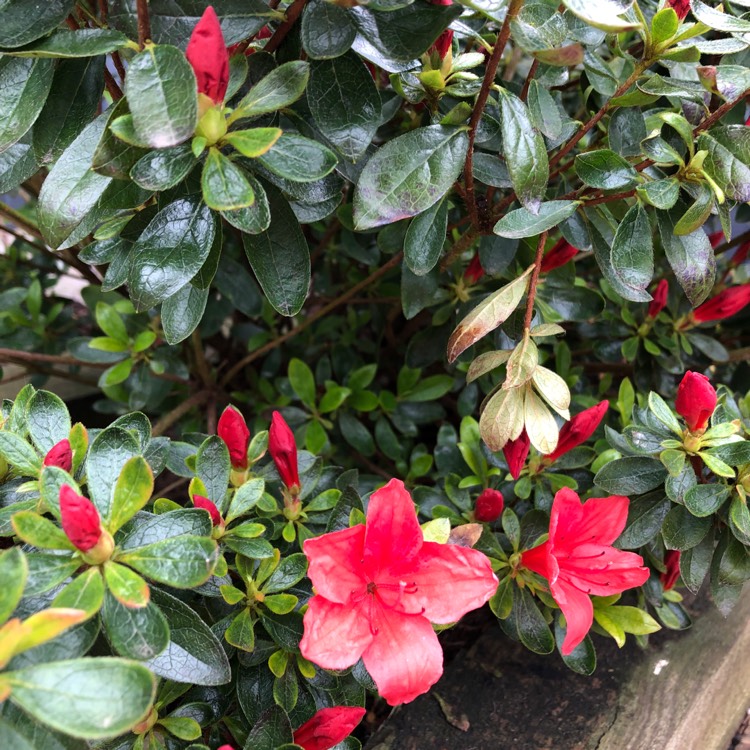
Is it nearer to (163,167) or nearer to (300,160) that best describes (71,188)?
(163,167)

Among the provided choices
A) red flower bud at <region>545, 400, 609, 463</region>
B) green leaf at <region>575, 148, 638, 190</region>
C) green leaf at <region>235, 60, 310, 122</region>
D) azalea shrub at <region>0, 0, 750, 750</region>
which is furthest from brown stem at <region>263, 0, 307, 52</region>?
red flower bud at <region>545, 400, 609, 463</region>

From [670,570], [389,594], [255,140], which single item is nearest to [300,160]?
[255,140]

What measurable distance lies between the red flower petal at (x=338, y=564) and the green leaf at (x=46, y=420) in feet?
1.07

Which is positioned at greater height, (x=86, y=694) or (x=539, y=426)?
(x=86, y=694)

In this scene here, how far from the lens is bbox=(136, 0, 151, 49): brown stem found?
2.30ft

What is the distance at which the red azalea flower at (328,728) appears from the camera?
783 mm

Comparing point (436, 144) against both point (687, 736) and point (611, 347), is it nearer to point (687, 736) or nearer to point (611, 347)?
point (611, 347)

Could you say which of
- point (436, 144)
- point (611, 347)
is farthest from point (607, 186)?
point (611, 347)

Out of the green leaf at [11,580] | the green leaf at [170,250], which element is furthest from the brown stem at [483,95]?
the green leaf at [11,580]

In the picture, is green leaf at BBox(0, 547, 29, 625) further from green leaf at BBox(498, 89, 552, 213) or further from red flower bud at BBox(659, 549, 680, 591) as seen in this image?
red flower bud at BBox(659, 549, 680, 591)

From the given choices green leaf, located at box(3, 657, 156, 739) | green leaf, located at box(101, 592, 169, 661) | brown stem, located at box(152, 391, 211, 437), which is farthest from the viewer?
brown stem, located at box(152, 391, 211, 437)

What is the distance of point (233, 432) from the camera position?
902 millimetres

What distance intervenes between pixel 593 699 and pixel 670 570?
9.9 inches

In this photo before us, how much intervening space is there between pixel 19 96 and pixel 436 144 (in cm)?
47
